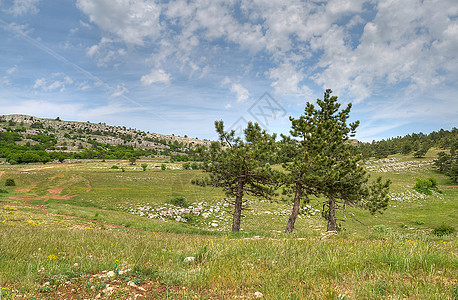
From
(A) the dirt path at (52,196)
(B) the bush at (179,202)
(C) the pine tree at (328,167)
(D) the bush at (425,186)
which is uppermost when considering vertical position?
(C) the pine tree at (328,167)

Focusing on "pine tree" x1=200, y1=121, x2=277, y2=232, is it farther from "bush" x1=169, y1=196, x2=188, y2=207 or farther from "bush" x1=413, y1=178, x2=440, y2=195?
"bush" x1=413, y1=178, x2=440, y2=195

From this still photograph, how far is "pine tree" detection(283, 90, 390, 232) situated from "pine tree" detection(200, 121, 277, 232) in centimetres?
151

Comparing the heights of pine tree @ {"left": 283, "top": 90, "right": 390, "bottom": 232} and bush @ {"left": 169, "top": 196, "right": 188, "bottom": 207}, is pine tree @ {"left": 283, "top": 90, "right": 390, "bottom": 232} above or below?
above

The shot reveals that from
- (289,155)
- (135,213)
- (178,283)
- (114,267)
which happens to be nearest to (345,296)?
(178,283)

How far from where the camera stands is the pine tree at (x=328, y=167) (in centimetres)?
1398

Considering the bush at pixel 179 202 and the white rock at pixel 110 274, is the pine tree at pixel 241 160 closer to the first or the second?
A: the white rock at pixel 110 274

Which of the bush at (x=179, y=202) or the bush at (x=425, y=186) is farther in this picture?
the bush at (x=425, y=186)

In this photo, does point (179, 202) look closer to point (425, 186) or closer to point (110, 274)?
point (110, 274)

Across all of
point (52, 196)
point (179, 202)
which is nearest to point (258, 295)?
point (179, 202)

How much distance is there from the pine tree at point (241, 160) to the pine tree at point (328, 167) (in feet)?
4.95

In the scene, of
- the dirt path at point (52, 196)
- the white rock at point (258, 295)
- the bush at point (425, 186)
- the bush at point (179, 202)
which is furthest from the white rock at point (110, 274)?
the bush at point (425, 186)

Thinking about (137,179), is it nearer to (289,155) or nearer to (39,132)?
(289,155)

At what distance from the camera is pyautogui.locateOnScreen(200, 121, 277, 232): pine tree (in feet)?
50.0

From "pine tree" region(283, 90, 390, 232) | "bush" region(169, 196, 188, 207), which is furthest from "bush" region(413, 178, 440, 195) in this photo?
"bush" region(169, 196, 188, 207)
